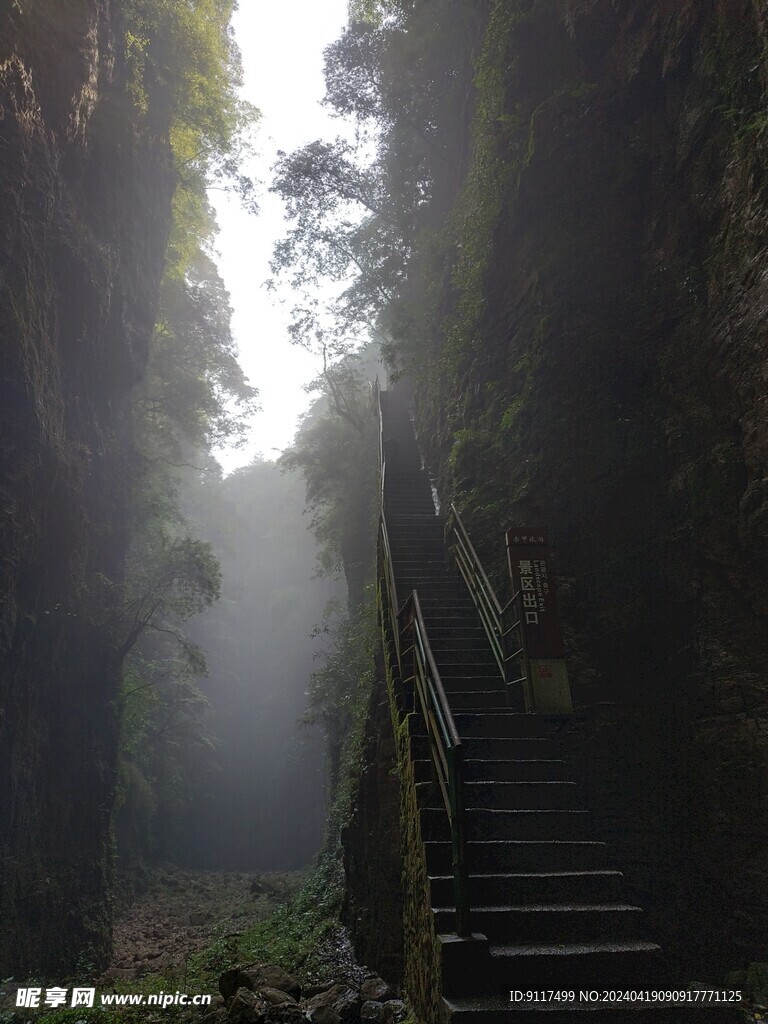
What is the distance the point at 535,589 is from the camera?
5.95 meters

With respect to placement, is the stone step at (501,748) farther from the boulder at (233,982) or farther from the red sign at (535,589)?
the boulder at (233,982)

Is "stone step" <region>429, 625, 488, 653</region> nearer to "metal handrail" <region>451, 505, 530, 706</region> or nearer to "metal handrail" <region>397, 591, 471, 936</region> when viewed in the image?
"metal handrail" <region>451, 505, 530, 706</region>

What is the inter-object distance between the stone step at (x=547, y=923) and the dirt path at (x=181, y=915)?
699 cm

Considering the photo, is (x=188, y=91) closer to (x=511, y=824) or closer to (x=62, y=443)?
(x=62, y=443)

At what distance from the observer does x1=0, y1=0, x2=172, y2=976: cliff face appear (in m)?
9.18

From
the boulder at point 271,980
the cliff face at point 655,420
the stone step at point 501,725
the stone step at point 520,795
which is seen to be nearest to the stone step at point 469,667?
the cliff face at point 655,420

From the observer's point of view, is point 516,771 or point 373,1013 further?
point 516,771

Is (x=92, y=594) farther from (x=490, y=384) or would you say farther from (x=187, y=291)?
(x=187, y=291)

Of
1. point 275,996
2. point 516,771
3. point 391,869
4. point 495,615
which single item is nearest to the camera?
point 275,996

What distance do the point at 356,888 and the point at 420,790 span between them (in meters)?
4.68

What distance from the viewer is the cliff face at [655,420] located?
519cm

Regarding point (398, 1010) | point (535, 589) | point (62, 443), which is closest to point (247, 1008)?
point (398, 1010)

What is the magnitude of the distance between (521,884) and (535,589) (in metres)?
2.66

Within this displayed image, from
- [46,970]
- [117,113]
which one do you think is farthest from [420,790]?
[117,113]
